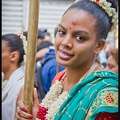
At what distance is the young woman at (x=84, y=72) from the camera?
2000mm

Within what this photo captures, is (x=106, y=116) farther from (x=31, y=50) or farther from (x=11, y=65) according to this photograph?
(x=11, y=65)

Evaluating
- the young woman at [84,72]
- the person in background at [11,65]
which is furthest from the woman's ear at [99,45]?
the person in background at [11,65]

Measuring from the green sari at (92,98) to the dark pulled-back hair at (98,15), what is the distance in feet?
0.86

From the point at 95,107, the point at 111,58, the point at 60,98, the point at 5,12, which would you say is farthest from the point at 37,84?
the point at 5,12

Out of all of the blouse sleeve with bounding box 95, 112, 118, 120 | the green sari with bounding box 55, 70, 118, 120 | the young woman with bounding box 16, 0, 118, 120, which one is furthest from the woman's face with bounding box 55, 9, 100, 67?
Answer: the blouse sleeve with bounding box 95, 112, 118, 120

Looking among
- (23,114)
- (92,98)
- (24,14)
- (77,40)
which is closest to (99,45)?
(77,40)

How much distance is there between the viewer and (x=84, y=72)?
2.25 m

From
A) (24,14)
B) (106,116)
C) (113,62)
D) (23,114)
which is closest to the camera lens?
(106,116)

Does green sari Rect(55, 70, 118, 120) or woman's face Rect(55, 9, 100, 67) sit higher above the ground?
woman's face Rect(55, 9, 100, 67)

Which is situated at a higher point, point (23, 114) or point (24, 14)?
point (24, 14)

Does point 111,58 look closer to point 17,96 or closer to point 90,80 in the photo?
point 17,96

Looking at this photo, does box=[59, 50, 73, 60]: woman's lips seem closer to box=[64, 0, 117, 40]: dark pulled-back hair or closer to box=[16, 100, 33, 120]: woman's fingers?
box=[64, 0, 117, 40]: dark pulled-back hair

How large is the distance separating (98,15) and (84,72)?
35 centimetres

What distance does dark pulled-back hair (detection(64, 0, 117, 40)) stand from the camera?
7.18ft
